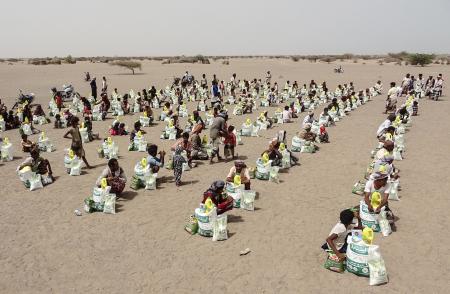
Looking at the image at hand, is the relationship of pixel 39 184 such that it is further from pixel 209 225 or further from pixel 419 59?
pixel 419 59

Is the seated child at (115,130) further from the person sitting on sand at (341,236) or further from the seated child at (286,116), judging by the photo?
the person sitting on sand at (341,236)

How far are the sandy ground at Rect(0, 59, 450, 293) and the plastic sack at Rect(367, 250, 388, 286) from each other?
11 centimetres

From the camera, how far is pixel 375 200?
7.32 meters

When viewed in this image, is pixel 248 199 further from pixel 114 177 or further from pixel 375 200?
pixel 114 177

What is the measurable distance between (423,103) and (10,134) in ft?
70.3

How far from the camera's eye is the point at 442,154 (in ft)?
42.3

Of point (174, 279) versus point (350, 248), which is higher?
point (350, 248)

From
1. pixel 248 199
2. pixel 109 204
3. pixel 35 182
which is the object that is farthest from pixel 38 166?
pixel 248 199

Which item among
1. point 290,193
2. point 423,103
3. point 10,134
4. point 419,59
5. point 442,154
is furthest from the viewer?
point 419,59

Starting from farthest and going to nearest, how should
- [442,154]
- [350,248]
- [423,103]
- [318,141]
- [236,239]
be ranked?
[423,103] < [318,141] < [442,154] < [236,239] < [350,248]

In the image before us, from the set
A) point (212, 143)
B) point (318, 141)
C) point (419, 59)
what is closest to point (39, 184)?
point (212, 143)

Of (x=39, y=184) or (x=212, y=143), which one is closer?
(x=39, y=184)

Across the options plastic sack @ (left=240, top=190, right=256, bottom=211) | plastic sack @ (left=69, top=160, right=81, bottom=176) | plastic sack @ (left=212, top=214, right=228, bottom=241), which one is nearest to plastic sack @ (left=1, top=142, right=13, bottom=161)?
plastic sack @ (left=69, top=160, right=81, bottom=176)

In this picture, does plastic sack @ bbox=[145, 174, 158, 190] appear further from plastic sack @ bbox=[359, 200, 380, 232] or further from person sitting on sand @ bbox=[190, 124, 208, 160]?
plastic sack @ bbox=[359, 200, 380, 232]
